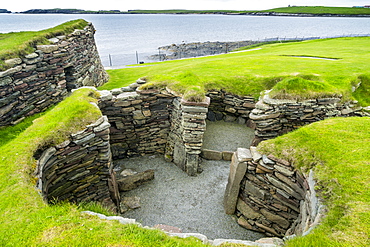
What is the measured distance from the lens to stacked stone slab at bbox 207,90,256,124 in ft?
44.7

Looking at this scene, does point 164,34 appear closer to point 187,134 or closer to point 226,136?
point 226,136

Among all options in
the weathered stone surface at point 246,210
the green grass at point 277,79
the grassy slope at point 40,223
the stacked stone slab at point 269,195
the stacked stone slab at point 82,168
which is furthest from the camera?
the green grass at point 277,79

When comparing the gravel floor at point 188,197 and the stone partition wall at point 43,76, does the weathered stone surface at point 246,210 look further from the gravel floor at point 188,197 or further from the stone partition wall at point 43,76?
the stone partition wall at point 43,76

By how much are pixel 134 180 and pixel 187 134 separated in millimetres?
3515

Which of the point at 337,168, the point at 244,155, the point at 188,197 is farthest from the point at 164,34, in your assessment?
the point at 337,168

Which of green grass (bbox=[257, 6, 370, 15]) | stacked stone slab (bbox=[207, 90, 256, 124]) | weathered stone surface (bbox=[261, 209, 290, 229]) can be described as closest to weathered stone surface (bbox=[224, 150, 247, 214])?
weathered stone surface (bbox=[261, 209, 290, 229])

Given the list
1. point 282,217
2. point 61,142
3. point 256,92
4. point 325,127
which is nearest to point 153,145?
point 61,142

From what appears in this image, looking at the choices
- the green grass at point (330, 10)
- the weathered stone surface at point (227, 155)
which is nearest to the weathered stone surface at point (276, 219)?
the weathered stone surface at point (227, 155)

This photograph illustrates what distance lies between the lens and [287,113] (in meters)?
11.2

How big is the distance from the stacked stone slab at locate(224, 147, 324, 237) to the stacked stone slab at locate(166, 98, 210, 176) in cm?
279

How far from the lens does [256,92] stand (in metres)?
13.4

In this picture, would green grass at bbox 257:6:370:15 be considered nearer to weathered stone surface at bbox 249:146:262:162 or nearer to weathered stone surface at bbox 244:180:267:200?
weathered stone surface at bbox 249:146:262:162

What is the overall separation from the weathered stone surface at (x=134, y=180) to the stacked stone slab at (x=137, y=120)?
2.38 metres

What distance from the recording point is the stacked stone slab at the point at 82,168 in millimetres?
7703
